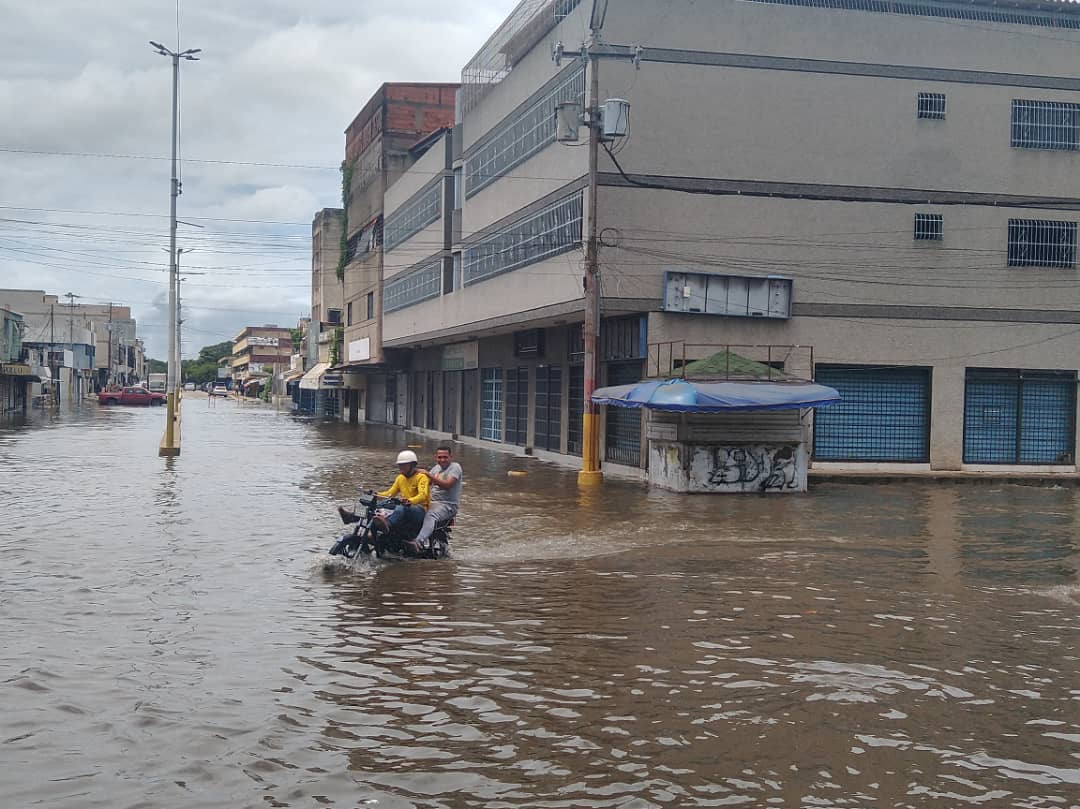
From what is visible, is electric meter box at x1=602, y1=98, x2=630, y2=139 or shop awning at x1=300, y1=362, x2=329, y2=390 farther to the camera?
shop awning at x1=300, y1=362, x2=329, y2=390

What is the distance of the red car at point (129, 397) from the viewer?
8869 cm

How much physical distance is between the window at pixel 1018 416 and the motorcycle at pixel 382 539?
746 inches

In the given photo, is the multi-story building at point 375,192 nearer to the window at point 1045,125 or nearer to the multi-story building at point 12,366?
the multi-story building at point 12,366

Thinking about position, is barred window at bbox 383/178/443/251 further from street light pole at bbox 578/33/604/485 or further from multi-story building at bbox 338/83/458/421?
street light pole at bbox 578/33/604/485

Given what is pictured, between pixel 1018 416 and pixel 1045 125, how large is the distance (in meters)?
7.48

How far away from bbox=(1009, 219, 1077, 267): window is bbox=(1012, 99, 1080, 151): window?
197 cm

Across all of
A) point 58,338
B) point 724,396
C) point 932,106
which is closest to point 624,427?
point 724,396

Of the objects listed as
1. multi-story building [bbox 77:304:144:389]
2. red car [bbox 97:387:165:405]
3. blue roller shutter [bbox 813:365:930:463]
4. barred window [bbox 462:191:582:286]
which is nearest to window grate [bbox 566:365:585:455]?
barred window [bbox 462:191:582:286]

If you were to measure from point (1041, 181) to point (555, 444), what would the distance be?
15102 mm

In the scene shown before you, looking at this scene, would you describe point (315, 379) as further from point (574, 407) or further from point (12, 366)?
point (574, 407)

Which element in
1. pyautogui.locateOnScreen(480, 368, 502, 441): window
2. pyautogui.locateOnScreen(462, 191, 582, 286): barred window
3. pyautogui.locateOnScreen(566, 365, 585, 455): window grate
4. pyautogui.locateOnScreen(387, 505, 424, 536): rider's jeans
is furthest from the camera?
pyautogui.locateOnScreen(480, 368, 502, 441): window

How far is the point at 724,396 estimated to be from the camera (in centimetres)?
2169

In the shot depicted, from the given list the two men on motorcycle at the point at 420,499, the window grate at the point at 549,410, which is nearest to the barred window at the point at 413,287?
the window grate at the point at 549,410

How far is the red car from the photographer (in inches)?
3492
